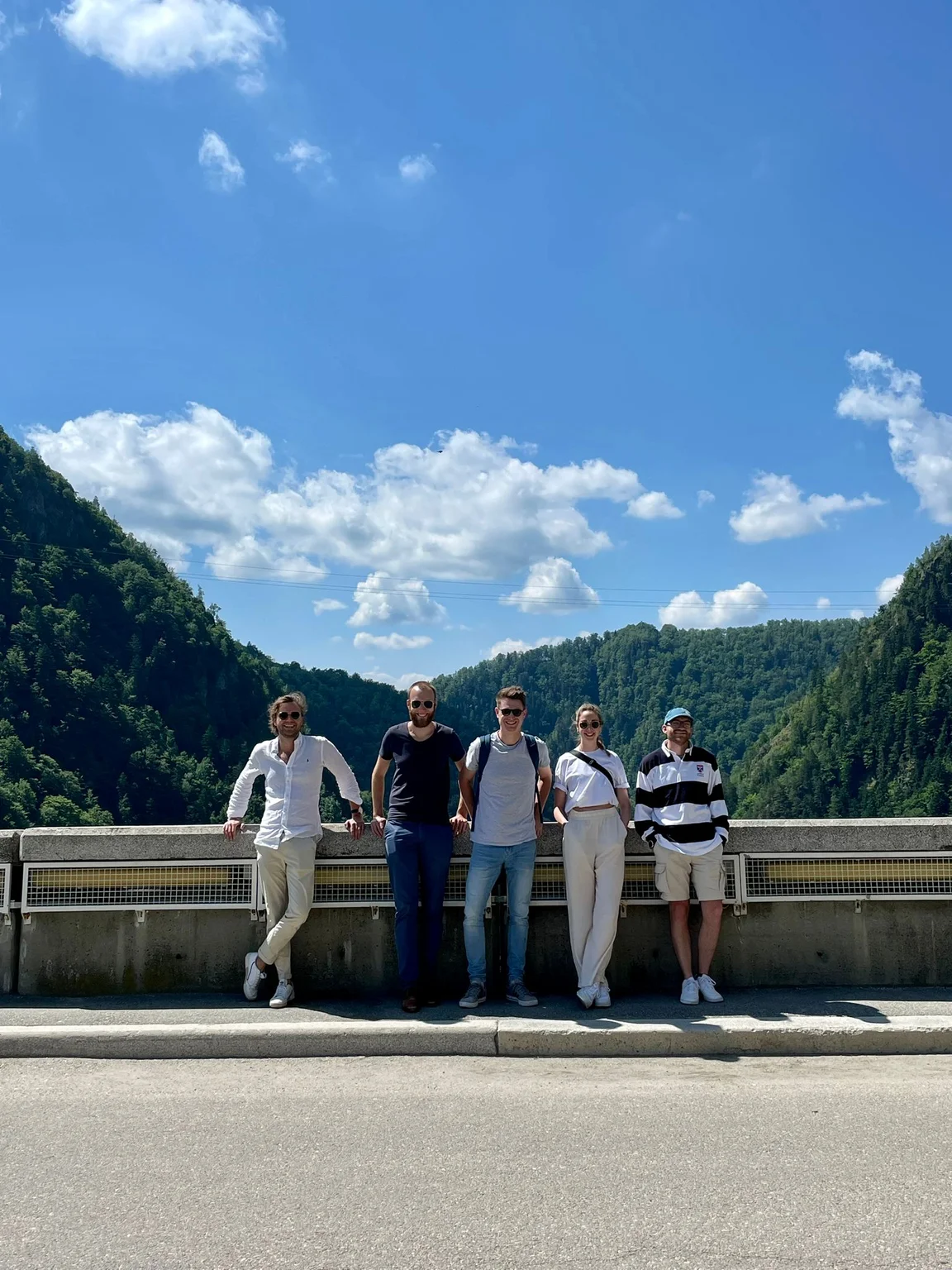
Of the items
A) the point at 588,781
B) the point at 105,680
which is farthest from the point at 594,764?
the point at 105,680

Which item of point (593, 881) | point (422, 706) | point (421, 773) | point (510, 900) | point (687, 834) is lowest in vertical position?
point (510, 900)

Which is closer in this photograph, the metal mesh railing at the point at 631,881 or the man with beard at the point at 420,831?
the man with beard at the point at 420,831

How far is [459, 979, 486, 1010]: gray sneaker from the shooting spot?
5.93 meters

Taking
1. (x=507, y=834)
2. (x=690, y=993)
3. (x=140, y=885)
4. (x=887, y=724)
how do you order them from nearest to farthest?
1. (x=690, y=993)
2. (x=507, y=834)
3. (x=140, y=885)
4. (x=887, y=724)

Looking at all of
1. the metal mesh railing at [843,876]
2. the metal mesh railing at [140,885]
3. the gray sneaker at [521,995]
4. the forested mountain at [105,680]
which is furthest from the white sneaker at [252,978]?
the forested mountain at [105,680]

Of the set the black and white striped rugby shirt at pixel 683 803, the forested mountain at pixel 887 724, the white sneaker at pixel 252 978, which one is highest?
the forested mountain at pixel 887 724

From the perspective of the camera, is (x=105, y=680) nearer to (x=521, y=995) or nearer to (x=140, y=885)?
(x=140, y=885)

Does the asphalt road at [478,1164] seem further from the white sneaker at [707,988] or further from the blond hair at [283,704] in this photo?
the blond hair at [283,704]

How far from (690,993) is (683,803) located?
1077mm

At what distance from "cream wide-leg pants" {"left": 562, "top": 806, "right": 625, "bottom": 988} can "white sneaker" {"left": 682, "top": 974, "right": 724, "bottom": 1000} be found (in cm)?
55

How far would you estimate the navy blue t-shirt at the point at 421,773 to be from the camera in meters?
6.14

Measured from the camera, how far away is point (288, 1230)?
3.25 meters

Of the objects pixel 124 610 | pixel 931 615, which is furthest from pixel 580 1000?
pixel 124 610

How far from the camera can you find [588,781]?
20.0 feet
